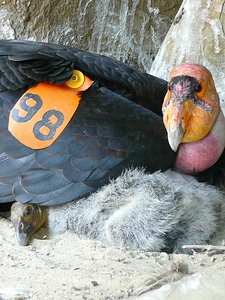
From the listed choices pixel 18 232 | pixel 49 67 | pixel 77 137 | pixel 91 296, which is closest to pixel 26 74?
pixel 49 67

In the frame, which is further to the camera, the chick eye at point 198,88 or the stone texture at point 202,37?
the stone texture at point 202,37

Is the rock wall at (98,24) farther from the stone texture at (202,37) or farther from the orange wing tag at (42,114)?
the orange wing tag at (42,114)

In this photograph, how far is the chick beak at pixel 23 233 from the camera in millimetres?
2402

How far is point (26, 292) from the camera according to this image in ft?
6.17

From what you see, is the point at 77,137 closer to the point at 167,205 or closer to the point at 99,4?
the point at 167,205

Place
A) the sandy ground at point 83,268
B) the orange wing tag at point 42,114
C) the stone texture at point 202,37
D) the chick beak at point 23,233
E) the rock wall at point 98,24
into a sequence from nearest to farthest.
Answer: the sandy ground at point 83,268 < the chick beak at point 23,233 < the orange wing tag at point 42,114 < the stone texture at point 202,37 < the rock wall at point 98,24

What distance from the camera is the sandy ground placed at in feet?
6.16

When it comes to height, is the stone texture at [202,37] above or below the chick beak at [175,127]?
above

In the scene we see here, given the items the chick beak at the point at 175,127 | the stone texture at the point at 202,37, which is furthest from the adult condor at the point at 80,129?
the stone texture at the point at 202,37

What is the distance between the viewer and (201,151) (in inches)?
104

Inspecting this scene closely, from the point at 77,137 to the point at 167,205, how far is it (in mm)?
435

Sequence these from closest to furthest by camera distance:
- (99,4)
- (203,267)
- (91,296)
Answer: (91,296)
(203,267)
(99,4)

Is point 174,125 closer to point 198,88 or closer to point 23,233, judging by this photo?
point 198,88

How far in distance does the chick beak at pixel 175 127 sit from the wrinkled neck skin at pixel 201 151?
0.52 ft
